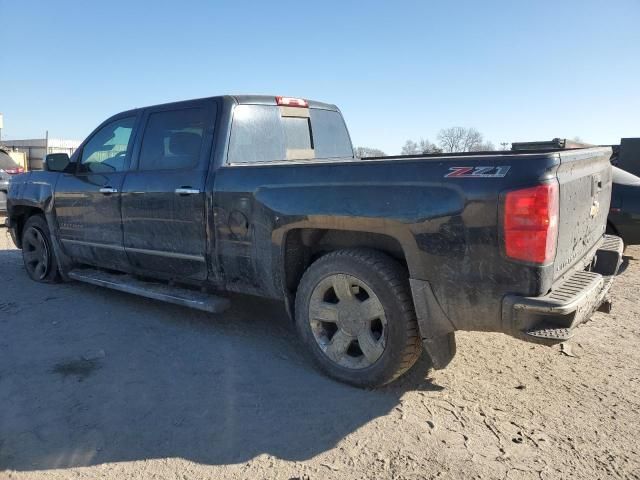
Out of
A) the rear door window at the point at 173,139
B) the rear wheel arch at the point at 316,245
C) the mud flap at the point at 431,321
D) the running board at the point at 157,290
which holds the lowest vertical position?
the running board at the point at 157,290

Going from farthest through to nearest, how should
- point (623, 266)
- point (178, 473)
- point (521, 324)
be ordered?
point (623, 266)
point (521, 324)
point (178, 473)

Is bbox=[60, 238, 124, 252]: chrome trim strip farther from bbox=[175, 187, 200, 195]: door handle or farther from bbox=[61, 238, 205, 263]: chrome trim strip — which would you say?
bbox=[175, 187, 200, 195]: door handle

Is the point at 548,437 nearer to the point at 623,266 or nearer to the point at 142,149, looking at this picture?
the point at 142,149

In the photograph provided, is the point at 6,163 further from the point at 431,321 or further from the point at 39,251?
the point at 431,321

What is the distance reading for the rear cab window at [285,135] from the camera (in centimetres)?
425

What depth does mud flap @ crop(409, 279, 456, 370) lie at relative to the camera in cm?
295

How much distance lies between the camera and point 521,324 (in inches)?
106

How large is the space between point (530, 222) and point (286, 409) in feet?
5.83

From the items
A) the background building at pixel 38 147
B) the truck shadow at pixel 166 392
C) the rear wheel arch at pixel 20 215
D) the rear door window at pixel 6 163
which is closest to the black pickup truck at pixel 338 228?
the truck shadow at pixel 166 392

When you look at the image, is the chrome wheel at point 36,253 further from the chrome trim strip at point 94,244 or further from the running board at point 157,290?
the running board at point 157,290

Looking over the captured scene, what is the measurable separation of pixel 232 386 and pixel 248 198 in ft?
4.38

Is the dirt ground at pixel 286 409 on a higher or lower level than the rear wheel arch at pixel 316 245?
lower

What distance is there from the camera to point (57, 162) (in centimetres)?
548

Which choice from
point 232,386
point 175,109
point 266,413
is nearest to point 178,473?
point 266,413
